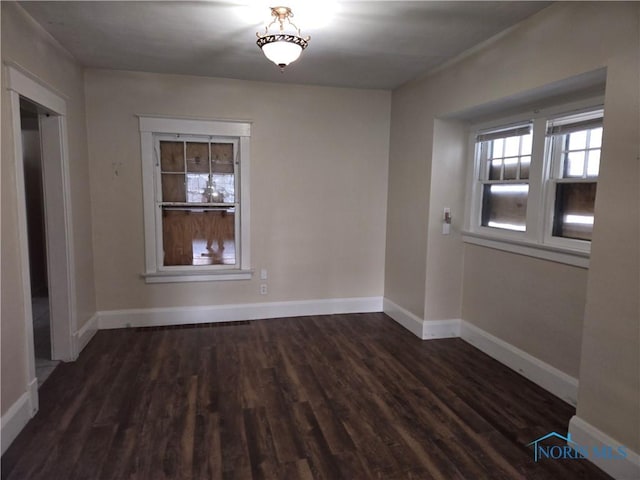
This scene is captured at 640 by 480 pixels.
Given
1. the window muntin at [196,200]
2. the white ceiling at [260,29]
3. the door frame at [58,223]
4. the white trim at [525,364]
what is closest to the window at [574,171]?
the white ceiling at [260,29]

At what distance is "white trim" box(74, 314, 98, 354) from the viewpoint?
11.4 ft

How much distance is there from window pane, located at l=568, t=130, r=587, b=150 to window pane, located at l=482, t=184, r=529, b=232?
50cm

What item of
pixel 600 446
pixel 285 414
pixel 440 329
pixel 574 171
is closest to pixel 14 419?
pixel 285 414

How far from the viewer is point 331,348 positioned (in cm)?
373

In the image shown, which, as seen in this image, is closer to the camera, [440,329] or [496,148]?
[496,148]

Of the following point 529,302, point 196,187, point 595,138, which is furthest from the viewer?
point 196,187

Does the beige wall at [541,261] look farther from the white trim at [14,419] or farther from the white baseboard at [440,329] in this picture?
the white trim at [14,419]

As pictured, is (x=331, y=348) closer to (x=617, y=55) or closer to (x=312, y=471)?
(x=312, y=471)

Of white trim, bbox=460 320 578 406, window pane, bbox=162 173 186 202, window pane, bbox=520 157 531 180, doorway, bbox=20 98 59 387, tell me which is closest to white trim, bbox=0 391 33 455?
window pane, bbox=162 173 186 202

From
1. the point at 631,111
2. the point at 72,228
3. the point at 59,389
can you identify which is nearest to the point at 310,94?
the point at 72,228

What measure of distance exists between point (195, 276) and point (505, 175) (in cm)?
317

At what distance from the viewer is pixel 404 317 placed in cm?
433

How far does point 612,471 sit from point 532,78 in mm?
2338

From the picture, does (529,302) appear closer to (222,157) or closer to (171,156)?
(222,157)
